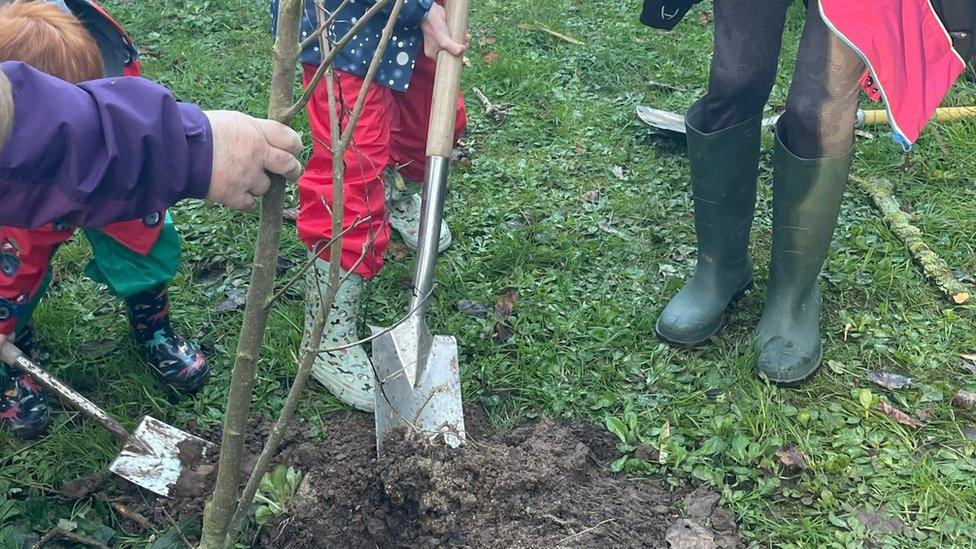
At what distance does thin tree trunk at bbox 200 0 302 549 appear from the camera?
135 cm

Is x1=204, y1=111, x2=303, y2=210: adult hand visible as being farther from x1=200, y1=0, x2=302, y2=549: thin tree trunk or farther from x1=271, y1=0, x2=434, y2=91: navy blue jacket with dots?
x1=271, y1=0, x2=434, y2=91: navy blue jacket with dots

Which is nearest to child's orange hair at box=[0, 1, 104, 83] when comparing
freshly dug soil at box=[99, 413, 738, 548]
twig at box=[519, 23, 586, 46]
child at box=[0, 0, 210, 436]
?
child at box=[0, 0, 210, 436]

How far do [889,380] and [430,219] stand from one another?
55.9 inches

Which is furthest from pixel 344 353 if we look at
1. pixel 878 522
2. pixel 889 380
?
pixel 889 380

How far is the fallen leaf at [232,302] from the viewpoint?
110 inches

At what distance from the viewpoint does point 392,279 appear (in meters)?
2.91

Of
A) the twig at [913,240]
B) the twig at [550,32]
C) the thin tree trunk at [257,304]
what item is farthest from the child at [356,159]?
the twig at [550,32]

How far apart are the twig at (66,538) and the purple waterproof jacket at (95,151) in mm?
823

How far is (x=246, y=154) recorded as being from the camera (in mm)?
1516

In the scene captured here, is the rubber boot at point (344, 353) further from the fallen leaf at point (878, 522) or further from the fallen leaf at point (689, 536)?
the fallen leaf at point (878, 522)

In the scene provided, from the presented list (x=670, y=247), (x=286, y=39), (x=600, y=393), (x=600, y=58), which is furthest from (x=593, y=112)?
(x=286, y=39)

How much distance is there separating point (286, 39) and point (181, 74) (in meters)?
3.07

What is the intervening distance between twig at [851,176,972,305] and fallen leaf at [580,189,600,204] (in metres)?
1.02

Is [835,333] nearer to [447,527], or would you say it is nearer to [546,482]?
[546,482]
